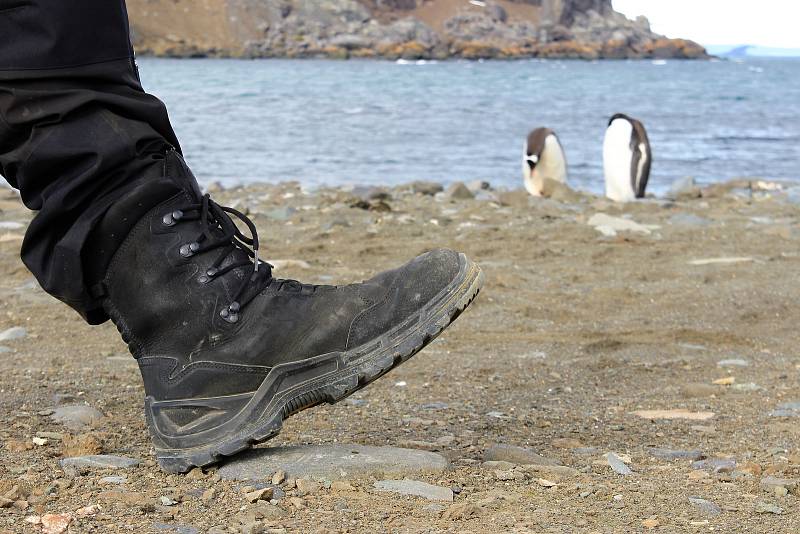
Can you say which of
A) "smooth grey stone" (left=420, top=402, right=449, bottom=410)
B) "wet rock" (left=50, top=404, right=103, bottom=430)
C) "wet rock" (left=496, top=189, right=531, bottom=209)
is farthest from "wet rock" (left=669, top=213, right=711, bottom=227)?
"wet rock" (left=50, top=404, right=103, bottom=430)

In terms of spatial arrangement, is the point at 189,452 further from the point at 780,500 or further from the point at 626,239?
the point at 626,239

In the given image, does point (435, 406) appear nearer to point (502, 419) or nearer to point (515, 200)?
point (502, 419)

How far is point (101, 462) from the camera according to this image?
6.11ft

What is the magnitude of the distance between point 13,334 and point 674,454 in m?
2.00

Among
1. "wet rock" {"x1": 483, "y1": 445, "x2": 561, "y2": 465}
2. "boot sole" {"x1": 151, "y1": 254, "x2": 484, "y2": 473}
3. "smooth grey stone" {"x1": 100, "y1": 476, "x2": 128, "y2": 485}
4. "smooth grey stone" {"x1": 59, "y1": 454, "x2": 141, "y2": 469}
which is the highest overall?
"boot sole" {"x1": 151, "y1": 254, "x2": 484, "y2": 473}

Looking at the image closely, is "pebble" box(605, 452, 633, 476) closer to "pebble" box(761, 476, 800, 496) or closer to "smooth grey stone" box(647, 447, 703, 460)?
"smooth grey stone" box(647, 447, 703, 460)

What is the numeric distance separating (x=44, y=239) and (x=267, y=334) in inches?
16.9

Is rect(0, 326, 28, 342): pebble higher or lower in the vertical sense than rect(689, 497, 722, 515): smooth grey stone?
lower

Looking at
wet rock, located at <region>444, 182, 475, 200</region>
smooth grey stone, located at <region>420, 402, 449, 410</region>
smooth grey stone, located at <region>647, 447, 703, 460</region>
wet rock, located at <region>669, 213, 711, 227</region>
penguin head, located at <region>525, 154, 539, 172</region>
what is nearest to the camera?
smooth grey stone, located at <region>647, 447, 703, 460</region>

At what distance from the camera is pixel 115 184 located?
5.64 feet

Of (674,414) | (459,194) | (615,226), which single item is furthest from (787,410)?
(459,194)

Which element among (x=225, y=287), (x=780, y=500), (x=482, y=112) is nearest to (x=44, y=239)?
(x=225, y=287)

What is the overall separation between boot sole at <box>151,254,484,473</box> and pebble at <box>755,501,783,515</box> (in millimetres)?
631

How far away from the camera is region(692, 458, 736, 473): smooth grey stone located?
205cm
